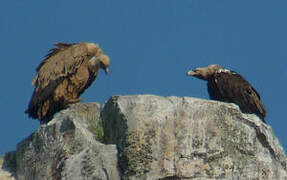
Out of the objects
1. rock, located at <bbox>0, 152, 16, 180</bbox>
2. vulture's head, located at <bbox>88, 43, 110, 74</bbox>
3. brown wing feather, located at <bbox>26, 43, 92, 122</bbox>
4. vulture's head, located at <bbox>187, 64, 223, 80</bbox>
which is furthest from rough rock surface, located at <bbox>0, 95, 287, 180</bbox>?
vulture's head, located at <bbox>187, 64, 223, 80</bbox>

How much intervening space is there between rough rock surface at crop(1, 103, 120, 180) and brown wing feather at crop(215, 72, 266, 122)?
150 inches

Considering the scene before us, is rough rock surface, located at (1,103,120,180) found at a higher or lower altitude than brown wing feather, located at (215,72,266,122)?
lower

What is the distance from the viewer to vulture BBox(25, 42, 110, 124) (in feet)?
53.0

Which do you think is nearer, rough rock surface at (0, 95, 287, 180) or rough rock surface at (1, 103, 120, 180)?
rough rock surface at (0, 95, 287, 180)

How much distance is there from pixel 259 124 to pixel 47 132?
3.49 meters

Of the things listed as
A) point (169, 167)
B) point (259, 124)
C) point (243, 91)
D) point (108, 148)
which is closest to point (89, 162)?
point (108, 148)

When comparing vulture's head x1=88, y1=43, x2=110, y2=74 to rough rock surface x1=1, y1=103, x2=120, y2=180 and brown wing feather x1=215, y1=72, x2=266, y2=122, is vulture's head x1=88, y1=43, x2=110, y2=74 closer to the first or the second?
rough rock surface x1=1, y1=103, x2=120, y2=180

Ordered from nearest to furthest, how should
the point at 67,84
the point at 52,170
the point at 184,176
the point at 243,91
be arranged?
the point at 184,176
the point at 52,170
the point at 67,84
the point at 243,91

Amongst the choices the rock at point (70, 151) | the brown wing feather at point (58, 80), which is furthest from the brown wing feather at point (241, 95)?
A: the rock at point (70, 151)

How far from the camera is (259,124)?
1426 cm

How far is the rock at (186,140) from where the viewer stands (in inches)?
512

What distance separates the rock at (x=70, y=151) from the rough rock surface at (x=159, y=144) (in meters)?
0.01

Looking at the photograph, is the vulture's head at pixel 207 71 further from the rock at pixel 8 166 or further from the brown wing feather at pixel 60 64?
the rock at pixel 8 166

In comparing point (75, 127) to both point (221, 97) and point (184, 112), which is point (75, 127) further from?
point (221, 97)
